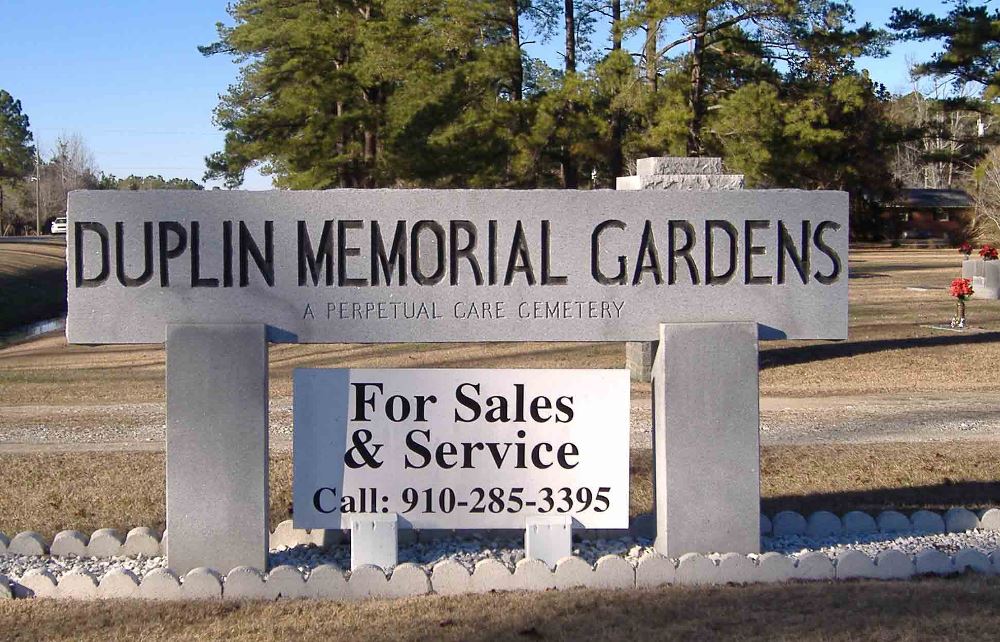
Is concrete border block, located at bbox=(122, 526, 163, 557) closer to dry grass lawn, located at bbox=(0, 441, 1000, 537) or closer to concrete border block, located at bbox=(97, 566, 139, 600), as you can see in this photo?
concrete border block, located at bbox=(97, 566, 139, 600)

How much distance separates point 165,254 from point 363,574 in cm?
206

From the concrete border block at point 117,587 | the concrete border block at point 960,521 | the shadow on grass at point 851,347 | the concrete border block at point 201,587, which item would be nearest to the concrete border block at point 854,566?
the concrete border block at point 960,521

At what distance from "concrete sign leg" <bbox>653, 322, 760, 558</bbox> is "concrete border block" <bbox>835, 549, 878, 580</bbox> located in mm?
544

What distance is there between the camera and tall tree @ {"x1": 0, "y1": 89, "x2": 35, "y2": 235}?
81.1 metres

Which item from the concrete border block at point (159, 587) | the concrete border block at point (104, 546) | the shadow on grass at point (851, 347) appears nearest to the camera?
the concrete border block at point (159, 587)

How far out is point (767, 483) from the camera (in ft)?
32.0

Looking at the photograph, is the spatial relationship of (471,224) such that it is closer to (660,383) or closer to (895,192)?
(660,383)

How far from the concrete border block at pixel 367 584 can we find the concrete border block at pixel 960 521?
3.70m

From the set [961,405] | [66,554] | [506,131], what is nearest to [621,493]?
[66,554]

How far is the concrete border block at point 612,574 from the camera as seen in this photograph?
632cm

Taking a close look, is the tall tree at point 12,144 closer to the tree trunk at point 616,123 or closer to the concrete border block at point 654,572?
the tree trunk at point 616,123

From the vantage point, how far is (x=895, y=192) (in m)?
58.1

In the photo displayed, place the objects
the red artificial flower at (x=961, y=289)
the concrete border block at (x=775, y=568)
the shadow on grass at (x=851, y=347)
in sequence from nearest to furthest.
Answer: the concrete border block at (x=775, y=568), the shadow on grass at (x=851, y=347), the red artificial flower at (x=961, y=289)

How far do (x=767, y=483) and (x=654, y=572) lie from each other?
3638mm
